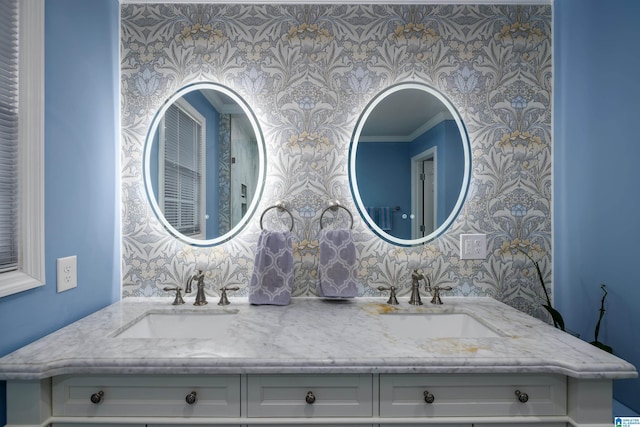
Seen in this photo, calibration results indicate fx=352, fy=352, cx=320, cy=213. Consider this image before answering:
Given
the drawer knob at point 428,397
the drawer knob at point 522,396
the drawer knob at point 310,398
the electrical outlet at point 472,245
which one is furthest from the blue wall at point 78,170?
the electrical outlet at point 472,245

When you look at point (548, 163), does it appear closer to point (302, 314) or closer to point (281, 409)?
point (302, 314)

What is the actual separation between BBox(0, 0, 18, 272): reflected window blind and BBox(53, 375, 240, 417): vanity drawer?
468mm

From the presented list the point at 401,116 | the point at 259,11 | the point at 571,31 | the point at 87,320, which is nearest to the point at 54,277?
the point at 87,320

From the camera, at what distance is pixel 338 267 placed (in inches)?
60.5

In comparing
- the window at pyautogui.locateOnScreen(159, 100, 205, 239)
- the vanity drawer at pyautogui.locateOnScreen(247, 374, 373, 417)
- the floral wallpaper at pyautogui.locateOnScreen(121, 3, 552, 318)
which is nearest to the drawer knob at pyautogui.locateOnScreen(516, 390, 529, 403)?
the vanity drawer at pyautogui.locateOnScreen(247, 374, 373, 417)

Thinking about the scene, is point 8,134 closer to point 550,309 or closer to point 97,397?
A: point 97,397

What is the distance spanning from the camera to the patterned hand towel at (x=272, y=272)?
151cm

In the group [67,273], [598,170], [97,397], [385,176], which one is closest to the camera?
[97,397]

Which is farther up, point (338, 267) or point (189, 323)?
point (338, 267)

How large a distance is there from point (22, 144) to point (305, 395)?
1.15m

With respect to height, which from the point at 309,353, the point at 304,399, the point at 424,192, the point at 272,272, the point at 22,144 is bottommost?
the point at 304,399

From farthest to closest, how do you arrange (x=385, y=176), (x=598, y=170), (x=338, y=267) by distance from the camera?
(x=385, y=176), (x=338, y=267), (x=598, y=170)

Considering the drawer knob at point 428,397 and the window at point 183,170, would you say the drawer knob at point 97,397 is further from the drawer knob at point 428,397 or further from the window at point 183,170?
the drawer knob at point 428,397

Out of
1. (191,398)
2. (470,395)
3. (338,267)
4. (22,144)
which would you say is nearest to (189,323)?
(191,398)
